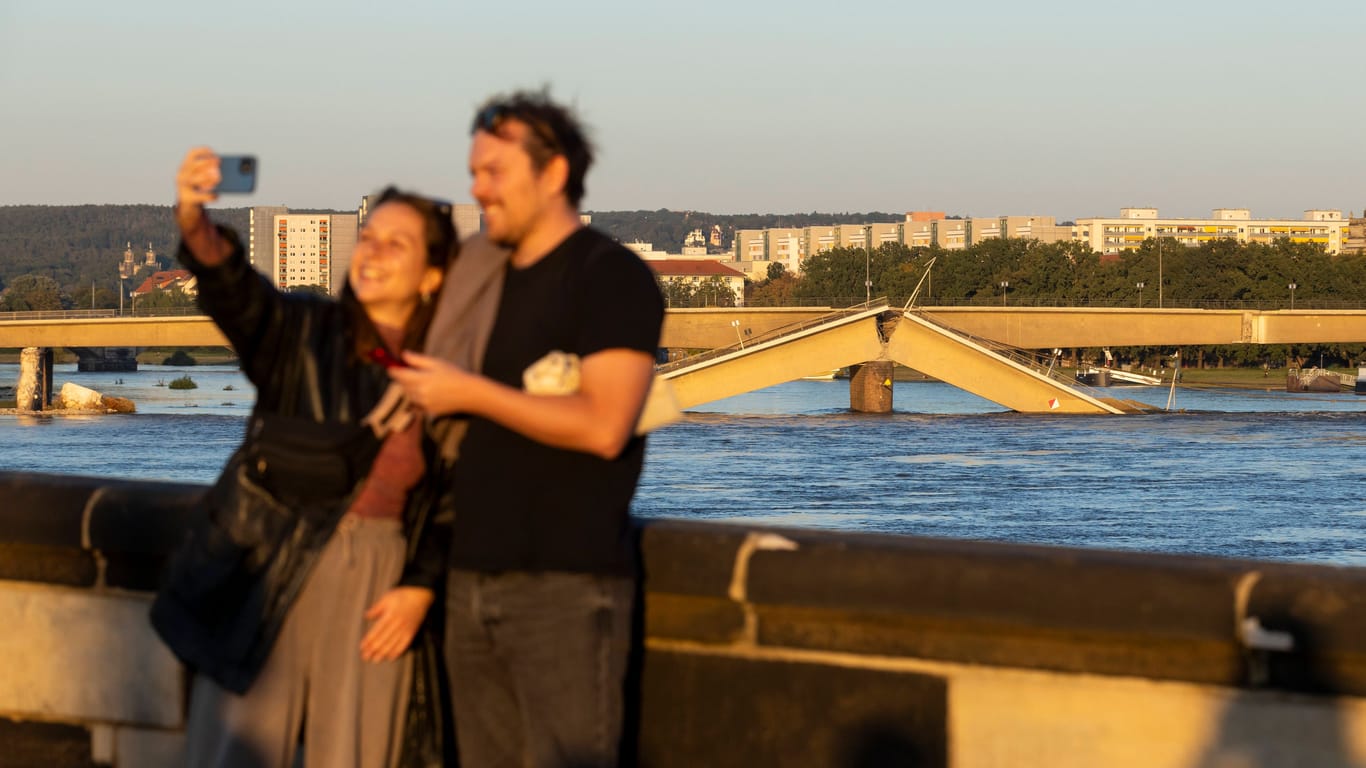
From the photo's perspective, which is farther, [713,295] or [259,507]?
[713,295]

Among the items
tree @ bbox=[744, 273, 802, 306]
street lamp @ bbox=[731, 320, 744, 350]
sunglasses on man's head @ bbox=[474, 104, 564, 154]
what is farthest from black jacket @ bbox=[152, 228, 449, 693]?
tree @ bbox=[744, 273, 802, 306]

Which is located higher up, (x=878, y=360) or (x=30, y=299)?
(x=30, y=299)

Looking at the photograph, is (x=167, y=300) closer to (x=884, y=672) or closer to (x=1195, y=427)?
(x=1195, y=427)

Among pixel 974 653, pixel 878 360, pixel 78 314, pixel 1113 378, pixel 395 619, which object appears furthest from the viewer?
pixel 1113 378

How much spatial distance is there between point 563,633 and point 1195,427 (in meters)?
45.5

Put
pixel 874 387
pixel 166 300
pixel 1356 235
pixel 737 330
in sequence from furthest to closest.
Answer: pixel 1356 235 < pixel 166 300 < pixel 874 387 < pixel 737 330

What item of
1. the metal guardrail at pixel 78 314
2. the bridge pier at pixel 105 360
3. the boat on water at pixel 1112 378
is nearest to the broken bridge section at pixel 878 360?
the metal guardrail at pixel 78 314

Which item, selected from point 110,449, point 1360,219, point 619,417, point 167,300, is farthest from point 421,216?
point 1360,219

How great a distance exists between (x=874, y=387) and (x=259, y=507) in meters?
53.1

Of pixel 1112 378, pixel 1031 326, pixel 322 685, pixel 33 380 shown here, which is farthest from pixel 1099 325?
pixel 322 685

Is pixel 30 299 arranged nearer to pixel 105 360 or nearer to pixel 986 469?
pixel 105 360

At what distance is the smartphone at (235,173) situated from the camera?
2598 mm

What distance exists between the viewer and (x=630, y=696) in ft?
9.93

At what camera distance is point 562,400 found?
245 centimetres
